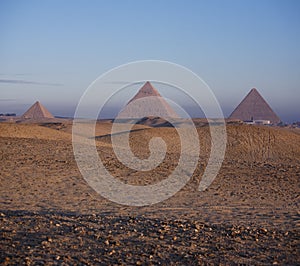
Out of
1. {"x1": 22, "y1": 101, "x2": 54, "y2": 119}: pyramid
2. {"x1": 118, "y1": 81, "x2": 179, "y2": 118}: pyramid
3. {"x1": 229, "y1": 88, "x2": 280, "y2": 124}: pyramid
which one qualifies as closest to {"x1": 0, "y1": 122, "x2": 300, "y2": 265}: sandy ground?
{"x1": 118, "y1": 81, "x2": 179, "y2": 118}: pyramid

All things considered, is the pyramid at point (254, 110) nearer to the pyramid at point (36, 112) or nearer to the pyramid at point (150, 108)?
the pyramid at point (150, 108)

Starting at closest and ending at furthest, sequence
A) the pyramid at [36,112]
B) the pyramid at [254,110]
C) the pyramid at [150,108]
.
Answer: the pyramid at [150,108] → the pyramid at [254,110] → the pyramid at [36,112]

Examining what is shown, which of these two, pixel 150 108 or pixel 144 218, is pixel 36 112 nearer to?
pixel 150 108

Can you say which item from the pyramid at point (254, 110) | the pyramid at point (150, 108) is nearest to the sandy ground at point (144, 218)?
the pyramid at point (150, 108)

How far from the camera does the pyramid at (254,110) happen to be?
114 metres

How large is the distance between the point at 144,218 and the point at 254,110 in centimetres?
10829

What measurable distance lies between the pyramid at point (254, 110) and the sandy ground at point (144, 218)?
319ft

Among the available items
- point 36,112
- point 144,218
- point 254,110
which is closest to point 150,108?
point 254,110

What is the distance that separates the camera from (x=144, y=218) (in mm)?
8969

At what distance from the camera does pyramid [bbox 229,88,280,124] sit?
373ft

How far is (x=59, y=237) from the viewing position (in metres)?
7.35

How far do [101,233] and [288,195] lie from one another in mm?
6685

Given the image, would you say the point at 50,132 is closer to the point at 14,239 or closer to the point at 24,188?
the point at 24,188

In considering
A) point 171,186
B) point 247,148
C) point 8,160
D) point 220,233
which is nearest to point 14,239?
point 220,233
